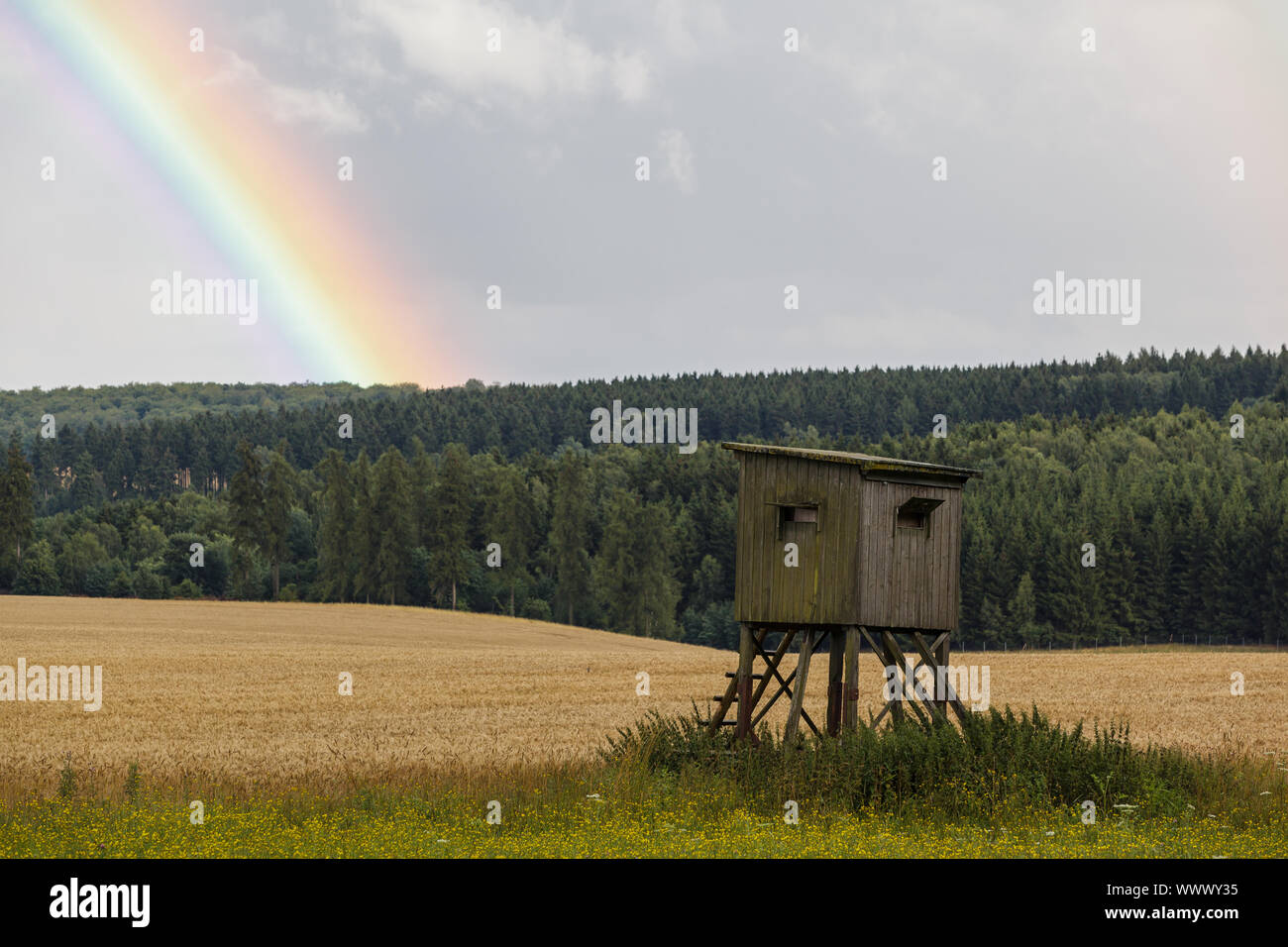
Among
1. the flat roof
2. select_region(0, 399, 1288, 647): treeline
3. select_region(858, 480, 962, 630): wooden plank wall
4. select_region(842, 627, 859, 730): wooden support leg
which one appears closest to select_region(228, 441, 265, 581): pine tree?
select_region(0, 399, 1288, 647): treeline

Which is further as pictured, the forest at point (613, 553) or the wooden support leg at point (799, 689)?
the forest at point (613, 553)

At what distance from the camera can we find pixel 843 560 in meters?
22.9

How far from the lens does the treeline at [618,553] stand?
13138 centimetres

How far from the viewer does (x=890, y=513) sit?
23.3 metres

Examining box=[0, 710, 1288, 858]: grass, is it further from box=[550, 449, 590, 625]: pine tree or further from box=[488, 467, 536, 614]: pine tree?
box=[488, 467, 536, 614]: pine tree

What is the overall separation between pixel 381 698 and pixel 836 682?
2244 cm

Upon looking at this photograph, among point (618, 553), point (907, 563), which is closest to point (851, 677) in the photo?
point (907, 563)

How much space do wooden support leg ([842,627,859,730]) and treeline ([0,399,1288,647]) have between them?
99.8 meters

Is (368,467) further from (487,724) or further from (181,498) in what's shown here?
(487,724)

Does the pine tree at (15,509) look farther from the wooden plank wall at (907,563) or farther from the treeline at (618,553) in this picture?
the wooden plank wall at (907,563)

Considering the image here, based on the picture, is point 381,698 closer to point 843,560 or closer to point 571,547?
point 843,560

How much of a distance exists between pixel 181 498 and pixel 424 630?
101 meters

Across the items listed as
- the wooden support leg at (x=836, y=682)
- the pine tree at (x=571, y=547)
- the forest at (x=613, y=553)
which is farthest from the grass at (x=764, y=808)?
the pine tree at (x=571, y=547)

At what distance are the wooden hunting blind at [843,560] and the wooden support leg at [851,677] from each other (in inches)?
0.8
